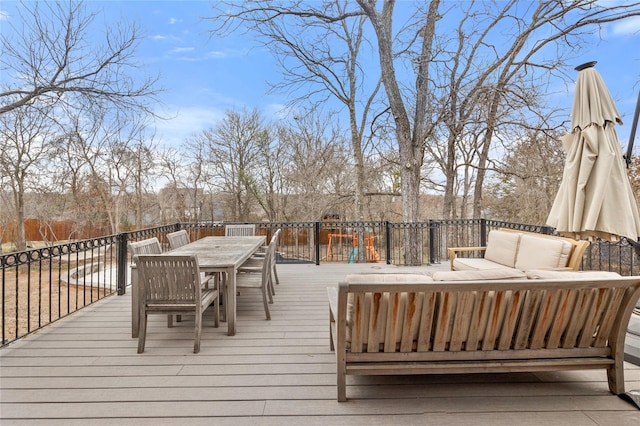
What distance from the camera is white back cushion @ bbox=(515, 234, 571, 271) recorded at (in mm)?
3744

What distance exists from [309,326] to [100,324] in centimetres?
227

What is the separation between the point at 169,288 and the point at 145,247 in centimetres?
104

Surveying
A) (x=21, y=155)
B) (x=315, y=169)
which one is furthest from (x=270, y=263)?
(x=21, y=155)

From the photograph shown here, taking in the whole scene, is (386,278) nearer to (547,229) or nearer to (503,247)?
(503,247)

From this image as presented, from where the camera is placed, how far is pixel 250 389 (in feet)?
7.04

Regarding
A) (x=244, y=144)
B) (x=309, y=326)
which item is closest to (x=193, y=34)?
(x=244, y=144)

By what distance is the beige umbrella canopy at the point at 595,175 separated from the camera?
95.5 inches

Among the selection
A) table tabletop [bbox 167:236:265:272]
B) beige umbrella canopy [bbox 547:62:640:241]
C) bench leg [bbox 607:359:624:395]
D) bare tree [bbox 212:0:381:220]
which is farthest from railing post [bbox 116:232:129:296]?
bare tree [bbox 212:0:381:220]

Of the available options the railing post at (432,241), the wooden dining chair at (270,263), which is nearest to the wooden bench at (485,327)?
the wooden dining chair at (270,263)

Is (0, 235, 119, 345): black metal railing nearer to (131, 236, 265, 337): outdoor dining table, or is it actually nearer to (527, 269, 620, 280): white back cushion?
(131, 236, 265, 337): outdoor dining table

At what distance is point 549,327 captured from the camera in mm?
1999

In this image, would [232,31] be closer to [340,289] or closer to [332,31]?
[332,31]

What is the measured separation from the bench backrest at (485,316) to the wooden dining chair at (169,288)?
1464 millimetres

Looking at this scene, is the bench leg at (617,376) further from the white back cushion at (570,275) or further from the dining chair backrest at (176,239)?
the dining chair backrest at (176,239)
